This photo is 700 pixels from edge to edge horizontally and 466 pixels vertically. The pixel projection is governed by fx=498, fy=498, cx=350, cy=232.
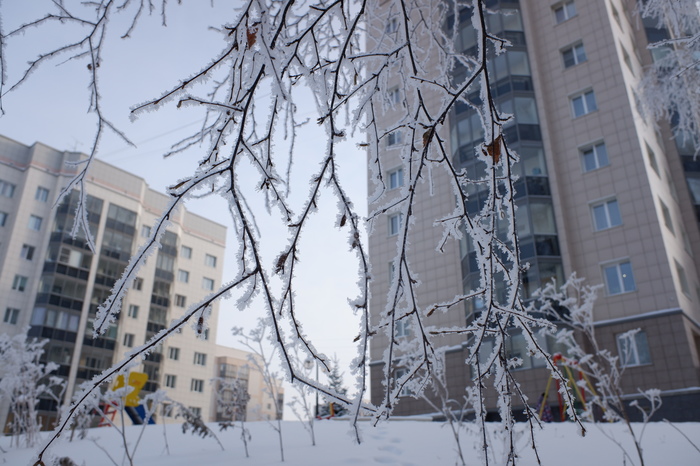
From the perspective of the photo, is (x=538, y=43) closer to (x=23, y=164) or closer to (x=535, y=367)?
(x=535, y=367)

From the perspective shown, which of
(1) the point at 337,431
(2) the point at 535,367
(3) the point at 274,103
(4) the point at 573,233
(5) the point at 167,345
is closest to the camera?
(3) the point at 274,103

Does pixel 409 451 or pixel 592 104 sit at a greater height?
pixel 592 104

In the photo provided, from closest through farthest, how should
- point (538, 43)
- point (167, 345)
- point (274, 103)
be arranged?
point (274, 103) → point (538, 43) → point (167, 345)

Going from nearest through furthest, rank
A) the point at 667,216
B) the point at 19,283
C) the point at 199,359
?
the point at 667,216, the point at 19,283, the point at 199,359

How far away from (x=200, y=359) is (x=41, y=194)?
15.8 meters

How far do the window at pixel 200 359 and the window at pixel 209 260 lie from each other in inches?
287

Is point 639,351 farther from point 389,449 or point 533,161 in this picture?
point 389,449

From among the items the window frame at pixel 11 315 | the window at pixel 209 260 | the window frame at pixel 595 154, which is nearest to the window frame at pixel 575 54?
the window frame at pixel 595 154

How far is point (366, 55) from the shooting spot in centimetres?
148

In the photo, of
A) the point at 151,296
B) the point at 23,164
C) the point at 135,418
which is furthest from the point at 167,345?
the point at 135,418

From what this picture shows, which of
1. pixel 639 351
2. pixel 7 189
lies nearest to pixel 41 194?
pixel 7 189

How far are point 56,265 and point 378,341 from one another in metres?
21.7

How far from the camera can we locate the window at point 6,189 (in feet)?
98.9

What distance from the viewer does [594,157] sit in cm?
1573
